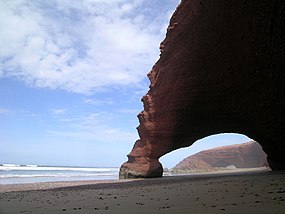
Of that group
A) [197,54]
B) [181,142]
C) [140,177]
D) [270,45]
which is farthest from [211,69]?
[140,177]

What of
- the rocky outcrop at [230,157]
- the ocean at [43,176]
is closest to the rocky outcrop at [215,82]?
the ocean at [43,176]

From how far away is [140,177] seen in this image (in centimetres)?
2073

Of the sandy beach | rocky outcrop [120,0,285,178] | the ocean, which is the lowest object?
the sandy beach

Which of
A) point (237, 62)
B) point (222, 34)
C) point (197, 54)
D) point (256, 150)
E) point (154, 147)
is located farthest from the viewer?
point (256, 150)

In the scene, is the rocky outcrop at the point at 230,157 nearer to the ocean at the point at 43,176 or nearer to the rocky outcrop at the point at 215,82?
the ocean at the point at 43,176

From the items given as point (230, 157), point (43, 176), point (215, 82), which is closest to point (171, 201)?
point (215, 82)

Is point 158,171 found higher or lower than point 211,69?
lower

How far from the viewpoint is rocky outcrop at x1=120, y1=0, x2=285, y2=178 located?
10.6 meters

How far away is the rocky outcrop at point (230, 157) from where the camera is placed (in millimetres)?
61969

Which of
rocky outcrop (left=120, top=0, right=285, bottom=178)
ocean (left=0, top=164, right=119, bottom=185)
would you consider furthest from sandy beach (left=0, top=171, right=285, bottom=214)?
ocean (left=0, top=164, right=119, bottom=185)

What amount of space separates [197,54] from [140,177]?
10.5m

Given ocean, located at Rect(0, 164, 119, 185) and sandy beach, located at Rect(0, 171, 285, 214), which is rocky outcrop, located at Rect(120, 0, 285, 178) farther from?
ocean, located at Rect(0, 164, 119, 185)

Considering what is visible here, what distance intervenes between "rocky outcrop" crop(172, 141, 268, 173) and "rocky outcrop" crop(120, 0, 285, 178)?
3878cm

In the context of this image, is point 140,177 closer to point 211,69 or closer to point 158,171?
point 158,171
